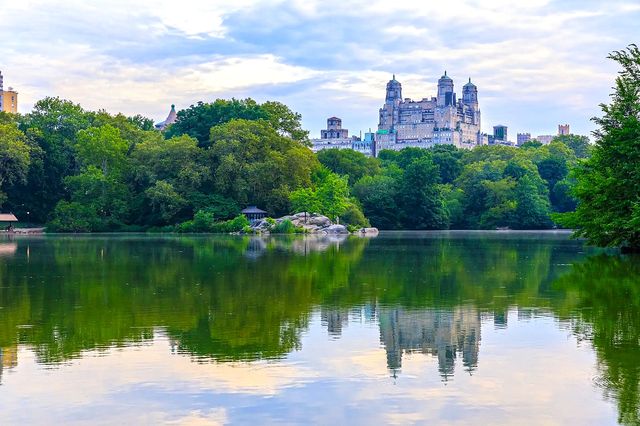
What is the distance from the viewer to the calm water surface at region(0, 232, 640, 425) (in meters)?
9.55

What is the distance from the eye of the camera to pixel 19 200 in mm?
80062

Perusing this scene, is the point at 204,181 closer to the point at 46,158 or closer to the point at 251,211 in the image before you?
the point at 251,211

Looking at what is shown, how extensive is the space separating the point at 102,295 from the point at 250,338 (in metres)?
7.59

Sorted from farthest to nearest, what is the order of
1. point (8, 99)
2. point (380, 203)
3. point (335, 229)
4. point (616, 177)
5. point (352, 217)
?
1. point (8, 99)
2. point (380, 203)
3. point (352, 217)
4. point (335, 229)
5. point (616, 177)

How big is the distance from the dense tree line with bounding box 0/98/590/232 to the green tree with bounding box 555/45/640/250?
3455 cm

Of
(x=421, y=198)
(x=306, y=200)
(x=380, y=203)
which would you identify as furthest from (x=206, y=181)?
(x=421, y=198)

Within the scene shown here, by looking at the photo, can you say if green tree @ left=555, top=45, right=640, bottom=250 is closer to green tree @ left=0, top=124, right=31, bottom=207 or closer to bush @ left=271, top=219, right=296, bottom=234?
bush @ left=271, top=219, right=296, bottom=234

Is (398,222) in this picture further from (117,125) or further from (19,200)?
(19,200)

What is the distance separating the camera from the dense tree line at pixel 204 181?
75.8m

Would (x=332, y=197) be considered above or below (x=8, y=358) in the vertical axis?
above

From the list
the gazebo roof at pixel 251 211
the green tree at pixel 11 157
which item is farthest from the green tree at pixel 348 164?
the green tree at pixel 11 157

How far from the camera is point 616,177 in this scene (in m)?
37.2

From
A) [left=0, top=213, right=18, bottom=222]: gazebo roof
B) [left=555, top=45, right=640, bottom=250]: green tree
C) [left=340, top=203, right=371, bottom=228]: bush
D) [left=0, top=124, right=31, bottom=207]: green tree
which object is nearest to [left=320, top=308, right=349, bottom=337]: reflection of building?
[left=555, top=45, right=640, bottom=250]: green tree

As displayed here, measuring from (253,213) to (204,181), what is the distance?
545 centimetres
